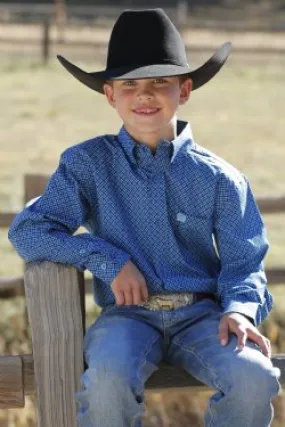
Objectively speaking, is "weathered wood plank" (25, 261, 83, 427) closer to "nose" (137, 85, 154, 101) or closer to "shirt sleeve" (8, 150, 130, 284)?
"shirt sleeve" (8, 150, 130, 284)

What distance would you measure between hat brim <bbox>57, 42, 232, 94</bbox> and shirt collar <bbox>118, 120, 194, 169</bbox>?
0.14 m

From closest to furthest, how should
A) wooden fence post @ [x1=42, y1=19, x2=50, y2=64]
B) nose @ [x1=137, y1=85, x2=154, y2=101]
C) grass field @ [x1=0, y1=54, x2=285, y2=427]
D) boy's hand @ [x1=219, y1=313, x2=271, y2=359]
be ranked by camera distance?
boy's hand @ [x1=219, y1=313, x2=271, y2=359] → nose @ [x1=137, y1=85, x2=154, y2=101] → grass field @ [x1=0, y1=54, x2=285, y2=427] → wooden fence post @ [x1=42, y1=19, x2=50, y2=64]

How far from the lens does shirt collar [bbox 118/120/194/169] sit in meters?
2.77

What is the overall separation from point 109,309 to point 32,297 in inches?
8.1

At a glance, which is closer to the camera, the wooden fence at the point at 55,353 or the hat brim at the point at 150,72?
the wooden fence at the point at 55,353

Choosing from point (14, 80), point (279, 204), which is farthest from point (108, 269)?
point (14, 80)

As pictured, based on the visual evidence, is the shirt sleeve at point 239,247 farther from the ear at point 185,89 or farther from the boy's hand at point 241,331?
the ear at point 185,89

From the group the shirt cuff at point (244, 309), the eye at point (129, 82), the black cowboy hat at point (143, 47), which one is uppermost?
the black cowboy hat at point (143, 47)

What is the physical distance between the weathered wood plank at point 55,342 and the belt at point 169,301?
0.59 feet

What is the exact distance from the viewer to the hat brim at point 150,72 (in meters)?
2.72

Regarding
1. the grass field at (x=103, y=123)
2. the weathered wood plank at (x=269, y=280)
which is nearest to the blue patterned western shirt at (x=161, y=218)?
the weathered wood plank at (x=269, y=280)

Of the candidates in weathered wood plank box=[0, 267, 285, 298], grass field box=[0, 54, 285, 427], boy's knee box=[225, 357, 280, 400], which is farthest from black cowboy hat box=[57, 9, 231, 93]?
grass field box=[0, 54, 285, 427]

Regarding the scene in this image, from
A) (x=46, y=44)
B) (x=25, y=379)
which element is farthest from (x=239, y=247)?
(x=46, y=44)

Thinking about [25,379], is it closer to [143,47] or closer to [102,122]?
[143,47]
